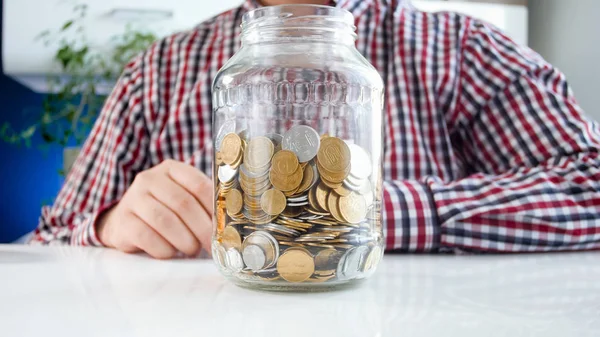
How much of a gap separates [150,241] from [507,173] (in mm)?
649

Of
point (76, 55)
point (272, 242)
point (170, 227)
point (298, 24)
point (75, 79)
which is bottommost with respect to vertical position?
point (75, 79)

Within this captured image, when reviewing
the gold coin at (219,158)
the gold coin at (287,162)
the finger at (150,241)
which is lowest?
the finger at (150,241)

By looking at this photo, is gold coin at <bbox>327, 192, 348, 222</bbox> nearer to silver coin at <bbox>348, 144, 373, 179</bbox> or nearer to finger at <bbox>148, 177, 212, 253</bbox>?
silver coin at <bbox>348, 144, 373, 179</bbox>

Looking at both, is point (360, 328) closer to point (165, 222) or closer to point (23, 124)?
point (165, 222)

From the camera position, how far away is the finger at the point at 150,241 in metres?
0.79

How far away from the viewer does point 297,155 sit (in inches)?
19.9

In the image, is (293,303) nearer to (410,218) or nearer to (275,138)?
(275,138)

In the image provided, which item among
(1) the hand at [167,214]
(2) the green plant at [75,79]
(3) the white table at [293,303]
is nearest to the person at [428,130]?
(1) the hand at [167,214]

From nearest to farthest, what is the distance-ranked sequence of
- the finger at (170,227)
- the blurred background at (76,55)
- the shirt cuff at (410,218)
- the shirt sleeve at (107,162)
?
the finger at (170,227)
the shirt cuff at (410,218)
the shirt sleeve at (107,162)
the blurred background at (76,55)

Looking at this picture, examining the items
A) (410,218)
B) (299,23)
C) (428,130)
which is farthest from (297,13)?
→ (428,130)

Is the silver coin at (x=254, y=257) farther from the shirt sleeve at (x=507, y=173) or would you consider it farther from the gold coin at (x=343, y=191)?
the shirt sleeve at (x=507, y=173)

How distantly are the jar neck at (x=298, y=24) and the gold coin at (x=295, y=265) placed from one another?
0.19m

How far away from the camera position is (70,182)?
4.48ft

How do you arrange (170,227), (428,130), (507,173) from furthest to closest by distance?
1. (428,130)
2. (507,173)
3. (170,227)
